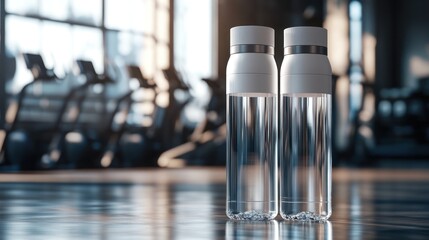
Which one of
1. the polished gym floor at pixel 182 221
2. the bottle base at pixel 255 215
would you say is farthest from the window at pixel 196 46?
the bottle base at pixel 255 215

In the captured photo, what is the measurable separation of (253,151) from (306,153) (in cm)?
10

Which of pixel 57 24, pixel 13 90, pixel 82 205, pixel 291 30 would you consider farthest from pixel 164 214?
pixel 57 24

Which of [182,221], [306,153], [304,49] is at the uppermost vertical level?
[304,49]

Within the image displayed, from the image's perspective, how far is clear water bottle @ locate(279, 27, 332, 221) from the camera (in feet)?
4.70

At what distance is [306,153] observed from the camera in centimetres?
144

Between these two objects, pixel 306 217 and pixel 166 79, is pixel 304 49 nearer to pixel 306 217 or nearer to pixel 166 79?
pixel 306 217

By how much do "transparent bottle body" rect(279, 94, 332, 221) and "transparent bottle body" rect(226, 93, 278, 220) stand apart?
2 cm

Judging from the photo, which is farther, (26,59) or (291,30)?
(26,59)

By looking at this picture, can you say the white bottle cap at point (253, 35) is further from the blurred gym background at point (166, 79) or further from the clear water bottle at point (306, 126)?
the blurred gym background at point (166, 79)

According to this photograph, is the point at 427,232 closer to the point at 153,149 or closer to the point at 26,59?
the point at 26,59

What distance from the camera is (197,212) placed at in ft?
6.18

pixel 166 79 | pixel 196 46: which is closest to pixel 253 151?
pixel 166 79

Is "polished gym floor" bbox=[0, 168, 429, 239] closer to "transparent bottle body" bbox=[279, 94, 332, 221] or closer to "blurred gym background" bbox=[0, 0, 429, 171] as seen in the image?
"transparent bottle body" bbox=[279, 94, 332, 221]

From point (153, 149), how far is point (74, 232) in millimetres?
5438
